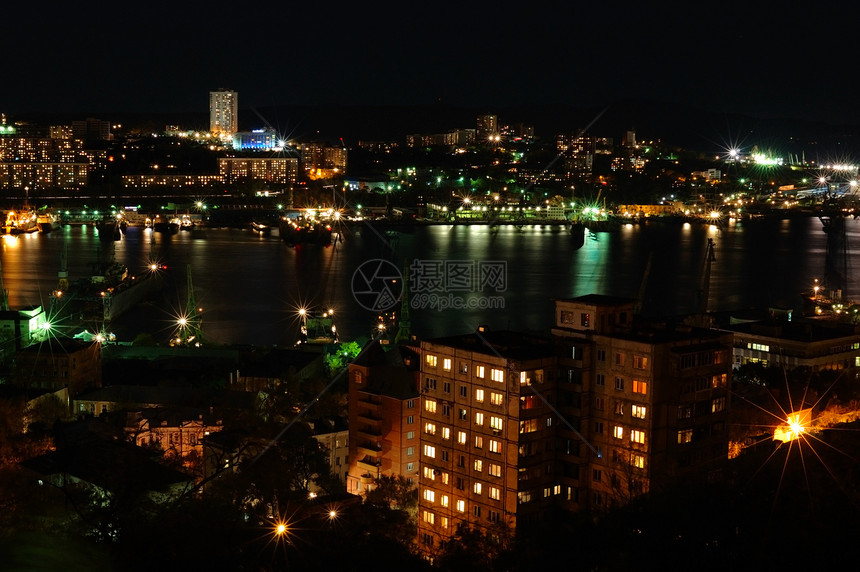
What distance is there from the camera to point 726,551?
7.12 ft

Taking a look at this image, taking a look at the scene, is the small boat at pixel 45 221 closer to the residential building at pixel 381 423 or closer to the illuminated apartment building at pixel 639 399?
the residential building at pixel 381 423

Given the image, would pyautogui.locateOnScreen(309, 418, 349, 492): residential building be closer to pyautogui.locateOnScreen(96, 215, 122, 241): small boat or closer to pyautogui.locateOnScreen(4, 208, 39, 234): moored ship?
pyautogui.locateOnScreen(96, 215, 122, 241): small boat

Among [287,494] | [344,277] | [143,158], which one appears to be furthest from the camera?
[143,158]

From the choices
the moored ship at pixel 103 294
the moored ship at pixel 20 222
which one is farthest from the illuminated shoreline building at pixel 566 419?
the moored ship at pixel 20 222

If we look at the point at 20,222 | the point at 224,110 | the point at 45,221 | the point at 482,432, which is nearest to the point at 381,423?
the point at 482,432

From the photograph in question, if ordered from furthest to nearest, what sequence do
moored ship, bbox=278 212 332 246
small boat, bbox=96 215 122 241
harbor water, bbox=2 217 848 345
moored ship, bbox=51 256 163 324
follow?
small boat, bbox=96 215 122 241, moored ship, bbox=278 212 332 246, harbor water, bbox=2 217 848 345, moored ship, bbox=51 256 163 324

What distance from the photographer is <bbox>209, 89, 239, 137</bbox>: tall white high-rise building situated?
3341 centimetres

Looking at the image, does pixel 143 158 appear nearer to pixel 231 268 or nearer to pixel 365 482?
pixel 231 268

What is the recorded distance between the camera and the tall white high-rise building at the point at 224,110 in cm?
3341

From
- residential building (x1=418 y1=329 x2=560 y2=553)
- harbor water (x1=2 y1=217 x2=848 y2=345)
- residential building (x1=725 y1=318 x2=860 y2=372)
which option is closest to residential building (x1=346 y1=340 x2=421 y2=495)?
residential building (x1=418 y1=329 x2=560 y2=553)

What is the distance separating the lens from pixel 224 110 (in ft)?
110

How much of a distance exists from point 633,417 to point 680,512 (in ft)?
2.07

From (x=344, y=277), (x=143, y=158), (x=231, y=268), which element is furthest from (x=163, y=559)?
(x=143, y=158)

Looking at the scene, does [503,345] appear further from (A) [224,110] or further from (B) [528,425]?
(A) [224,110]
